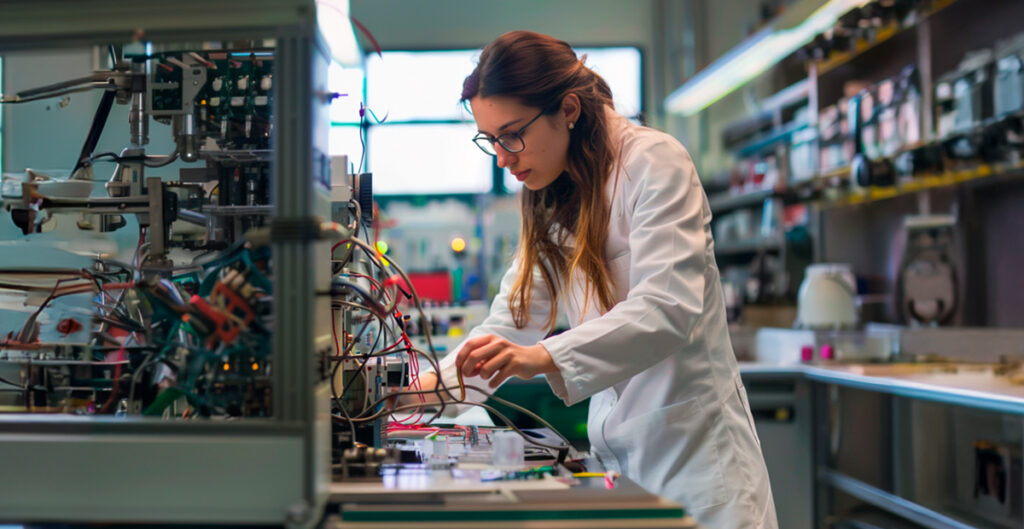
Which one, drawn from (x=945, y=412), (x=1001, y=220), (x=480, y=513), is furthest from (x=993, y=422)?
(x=480, y=513)

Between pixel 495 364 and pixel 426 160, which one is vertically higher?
pixel 426 160

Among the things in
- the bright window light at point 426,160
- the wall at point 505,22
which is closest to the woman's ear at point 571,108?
the bright window light at point 426,160

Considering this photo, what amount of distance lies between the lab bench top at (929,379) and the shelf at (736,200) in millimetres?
1482

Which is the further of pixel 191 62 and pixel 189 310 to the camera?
pixel 191 62

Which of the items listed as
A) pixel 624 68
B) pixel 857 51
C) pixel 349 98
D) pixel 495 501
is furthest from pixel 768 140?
pixel 495 501

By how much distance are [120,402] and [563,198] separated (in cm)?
83

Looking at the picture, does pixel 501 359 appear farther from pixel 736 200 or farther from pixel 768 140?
pixel 736 200

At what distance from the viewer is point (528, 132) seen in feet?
4.60

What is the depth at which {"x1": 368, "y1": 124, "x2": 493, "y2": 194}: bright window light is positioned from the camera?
18.2ft

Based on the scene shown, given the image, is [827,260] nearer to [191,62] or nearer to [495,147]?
[495,147]

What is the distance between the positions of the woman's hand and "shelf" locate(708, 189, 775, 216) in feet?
11.0

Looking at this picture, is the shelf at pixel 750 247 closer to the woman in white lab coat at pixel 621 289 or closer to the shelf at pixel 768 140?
the shelf at pixel 768 140

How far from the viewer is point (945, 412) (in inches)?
104

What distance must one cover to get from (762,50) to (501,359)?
250 centimetres
